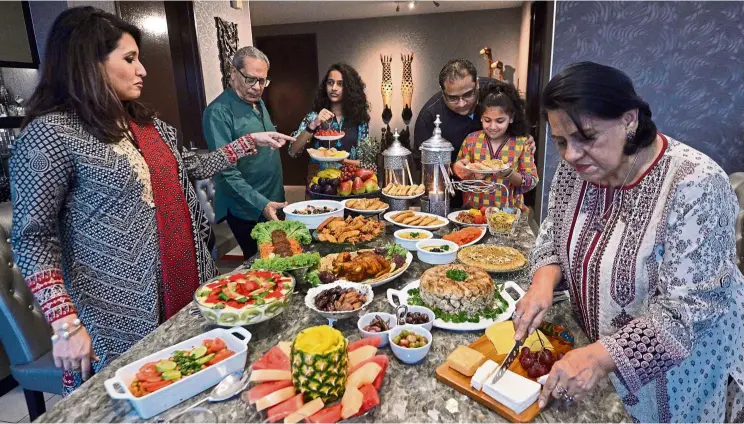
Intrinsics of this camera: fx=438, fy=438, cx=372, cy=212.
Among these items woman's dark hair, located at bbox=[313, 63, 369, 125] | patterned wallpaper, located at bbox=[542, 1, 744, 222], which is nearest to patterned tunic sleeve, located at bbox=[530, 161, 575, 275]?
woman's dark hair, located at bbox=[313, 63, 369, 125]

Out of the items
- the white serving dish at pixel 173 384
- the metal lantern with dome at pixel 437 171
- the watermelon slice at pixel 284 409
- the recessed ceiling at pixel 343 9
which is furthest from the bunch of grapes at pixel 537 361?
the recessed ceiling at pixel 343 9

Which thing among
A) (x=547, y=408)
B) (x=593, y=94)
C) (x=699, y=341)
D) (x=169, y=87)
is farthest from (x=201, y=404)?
(x=169, y=87)

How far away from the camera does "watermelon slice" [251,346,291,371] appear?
45.6 inches

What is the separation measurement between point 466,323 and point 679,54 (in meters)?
3.61

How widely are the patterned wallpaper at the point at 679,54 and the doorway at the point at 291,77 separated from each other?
5594mm

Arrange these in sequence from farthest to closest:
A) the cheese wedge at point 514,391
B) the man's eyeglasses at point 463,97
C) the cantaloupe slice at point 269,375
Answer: the man's eyeglasses at point 463,97
the cantaloupe slice at point 269,375
the cheese wedge at point 514,391

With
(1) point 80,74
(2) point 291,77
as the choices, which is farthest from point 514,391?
(2) point 291,77

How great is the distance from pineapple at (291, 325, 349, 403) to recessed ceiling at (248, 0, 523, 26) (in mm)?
6523

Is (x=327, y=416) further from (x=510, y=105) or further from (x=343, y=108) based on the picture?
(x=343, y=108)

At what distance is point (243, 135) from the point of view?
2.76 m

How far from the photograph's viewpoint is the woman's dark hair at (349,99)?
12.3 ft

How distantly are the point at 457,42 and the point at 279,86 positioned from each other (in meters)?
3.53

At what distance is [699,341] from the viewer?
127 cm

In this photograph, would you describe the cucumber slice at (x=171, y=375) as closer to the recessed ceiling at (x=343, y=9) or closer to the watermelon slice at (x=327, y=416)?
the watermelon slice at (x=327, y=416)
